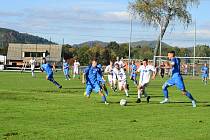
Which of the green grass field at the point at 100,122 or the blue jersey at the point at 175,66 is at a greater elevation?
→ the blue jersey at the point at 175,66

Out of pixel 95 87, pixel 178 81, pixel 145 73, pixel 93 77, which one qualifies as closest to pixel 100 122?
pixel 178 81

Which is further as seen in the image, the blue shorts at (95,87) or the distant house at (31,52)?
the distant house at (31,52)

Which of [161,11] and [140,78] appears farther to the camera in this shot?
[161,11]

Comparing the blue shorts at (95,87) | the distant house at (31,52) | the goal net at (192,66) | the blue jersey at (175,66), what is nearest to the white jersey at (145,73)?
the blue shorts at (95,87)

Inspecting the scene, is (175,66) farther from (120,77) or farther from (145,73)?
(120,77)

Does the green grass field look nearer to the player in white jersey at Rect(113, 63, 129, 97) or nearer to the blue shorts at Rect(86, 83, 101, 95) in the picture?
the blue shorts at Rect(86, 83, 101, 95)

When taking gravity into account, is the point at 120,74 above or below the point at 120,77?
above

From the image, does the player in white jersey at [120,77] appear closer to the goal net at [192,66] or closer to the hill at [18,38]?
the goal net at [192,66]

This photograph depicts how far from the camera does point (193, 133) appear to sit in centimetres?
1238

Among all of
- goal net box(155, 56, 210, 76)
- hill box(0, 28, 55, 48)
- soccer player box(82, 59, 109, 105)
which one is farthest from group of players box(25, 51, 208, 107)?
hill box(0, 28, 55, 48)

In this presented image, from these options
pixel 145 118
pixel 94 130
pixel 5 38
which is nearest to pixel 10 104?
pixel 145 118

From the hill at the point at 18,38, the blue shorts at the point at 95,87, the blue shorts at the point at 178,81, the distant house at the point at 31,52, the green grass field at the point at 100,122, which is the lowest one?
the green grass field at the point at 100,122

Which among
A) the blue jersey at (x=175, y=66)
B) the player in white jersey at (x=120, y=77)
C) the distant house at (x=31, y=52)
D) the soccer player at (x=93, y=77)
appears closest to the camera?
the blue jersey at (x=175, y=66)

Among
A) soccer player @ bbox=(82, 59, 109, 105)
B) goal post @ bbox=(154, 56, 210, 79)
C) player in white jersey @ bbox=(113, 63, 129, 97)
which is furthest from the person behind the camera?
goal post @ bbox=(154, 56, 210, 79)
